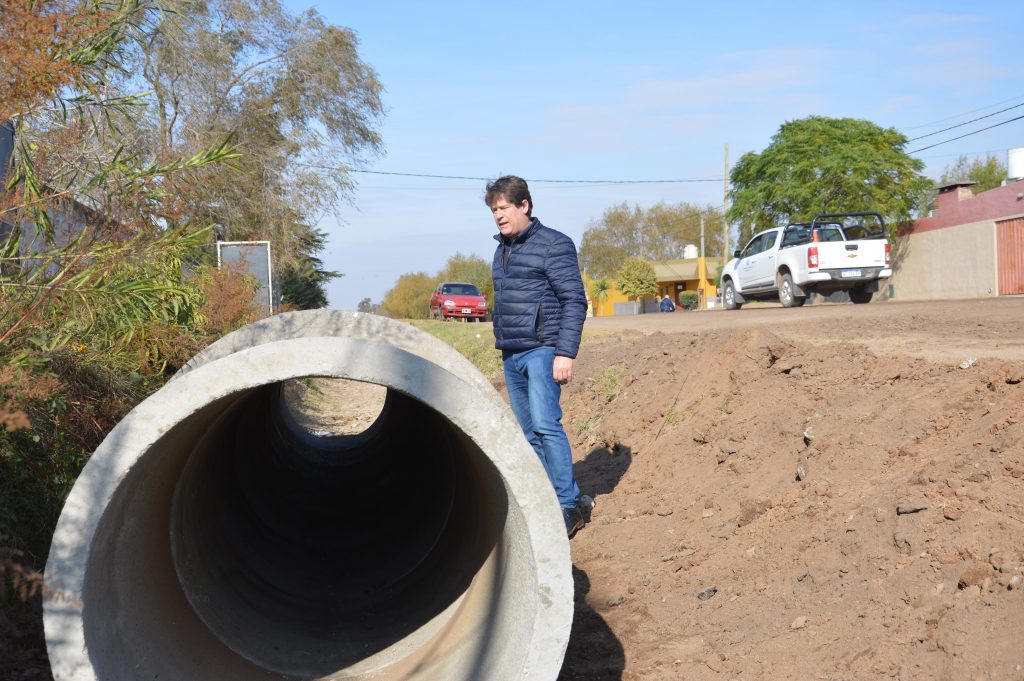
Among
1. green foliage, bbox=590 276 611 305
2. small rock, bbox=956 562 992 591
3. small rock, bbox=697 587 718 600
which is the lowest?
small rock, bbox=697 587 718 600

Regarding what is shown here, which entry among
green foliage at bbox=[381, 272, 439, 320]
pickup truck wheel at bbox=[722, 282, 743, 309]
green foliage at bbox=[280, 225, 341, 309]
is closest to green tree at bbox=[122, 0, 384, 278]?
green foliage at bbox=[280, 225, 341, 309]

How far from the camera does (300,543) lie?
5.95m

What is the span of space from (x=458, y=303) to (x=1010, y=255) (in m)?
17.6

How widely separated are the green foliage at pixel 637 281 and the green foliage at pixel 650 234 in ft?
62.3

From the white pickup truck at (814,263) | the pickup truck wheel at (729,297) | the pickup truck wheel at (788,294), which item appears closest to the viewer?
the white pickup truck at (814,263)

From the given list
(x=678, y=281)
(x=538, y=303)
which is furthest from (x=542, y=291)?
(x=678, y=281)

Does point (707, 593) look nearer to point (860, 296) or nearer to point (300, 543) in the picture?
point (300, 543)

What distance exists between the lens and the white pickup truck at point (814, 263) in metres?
17.8

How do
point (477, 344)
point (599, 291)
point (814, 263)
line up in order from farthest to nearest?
1. point (599, 291)
2. point (477, 344)
3. point (814, 263)

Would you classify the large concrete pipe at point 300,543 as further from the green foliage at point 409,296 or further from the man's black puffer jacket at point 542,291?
the green foliage at point 409,296

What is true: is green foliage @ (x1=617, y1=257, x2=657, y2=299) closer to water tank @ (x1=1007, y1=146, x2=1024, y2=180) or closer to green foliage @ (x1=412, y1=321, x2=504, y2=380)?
water tank @ (x1=1007, y1=146, x2=1024, y2=180)

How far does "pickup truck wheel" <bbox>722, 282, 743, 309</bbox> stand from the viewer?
2170 cm

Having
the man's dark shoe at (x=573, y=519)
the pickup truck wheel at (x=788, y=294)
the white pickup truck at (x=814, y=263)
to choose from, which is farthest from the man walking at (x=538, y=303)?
the pickup truck wheel at (x=788, y=294)

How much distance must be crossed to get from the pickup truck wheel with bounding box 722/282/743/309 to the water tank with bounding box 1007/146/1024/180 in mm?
14583
